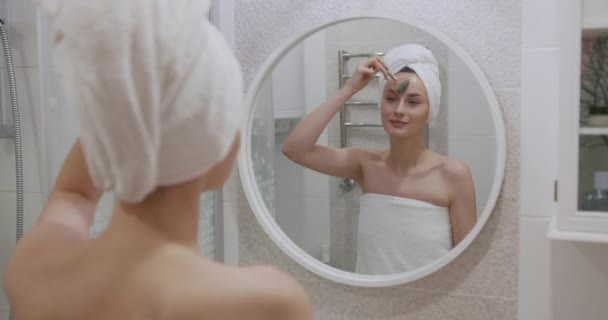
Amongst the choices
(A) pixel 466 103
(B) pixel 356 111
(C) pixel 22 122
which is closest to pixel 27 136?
(C) pixel 22 122

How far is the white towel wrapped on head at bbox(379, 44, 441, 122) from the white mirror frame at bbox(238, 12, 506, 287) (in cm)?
4

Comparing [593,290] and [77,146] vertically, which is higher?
[77,146]

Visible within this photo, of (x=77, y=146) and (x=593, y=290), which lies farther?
(x=593, y=290)

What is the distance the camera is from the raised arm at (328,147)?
1.09 m

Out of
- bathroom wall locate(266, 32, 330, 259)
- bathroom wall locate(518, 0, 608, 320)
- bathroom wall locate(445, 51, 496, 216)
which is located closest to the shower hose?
bathroom wall locate(266, 32, 330, 259)

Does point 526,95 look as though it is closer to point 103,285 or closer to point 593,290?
point 593,290

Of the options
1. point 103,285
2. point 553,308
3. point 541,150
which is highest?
point 541,150

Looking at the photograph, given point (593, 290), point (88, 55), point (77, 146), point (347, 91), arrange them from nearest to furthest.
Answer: point (88, 55) < point (77, 146) < point (593, 290) < point (347, 91)

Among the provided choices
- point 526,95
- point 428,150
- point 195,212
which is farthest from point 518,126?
point 195,212

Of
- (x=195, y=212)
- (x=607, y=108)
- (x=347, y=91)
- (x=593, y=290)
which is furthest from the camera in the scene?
(x=347, y=91)

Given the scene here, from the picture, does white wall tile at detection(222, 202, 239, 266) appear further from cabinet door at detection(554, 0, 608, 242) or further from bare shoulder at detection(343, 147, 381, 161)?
cabinet door at detection(554, 0, 608, 242)

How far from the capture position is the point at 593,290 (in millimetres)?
991

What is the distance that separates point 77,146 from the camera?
73cm

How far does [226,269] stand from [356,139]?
2.06 feet
